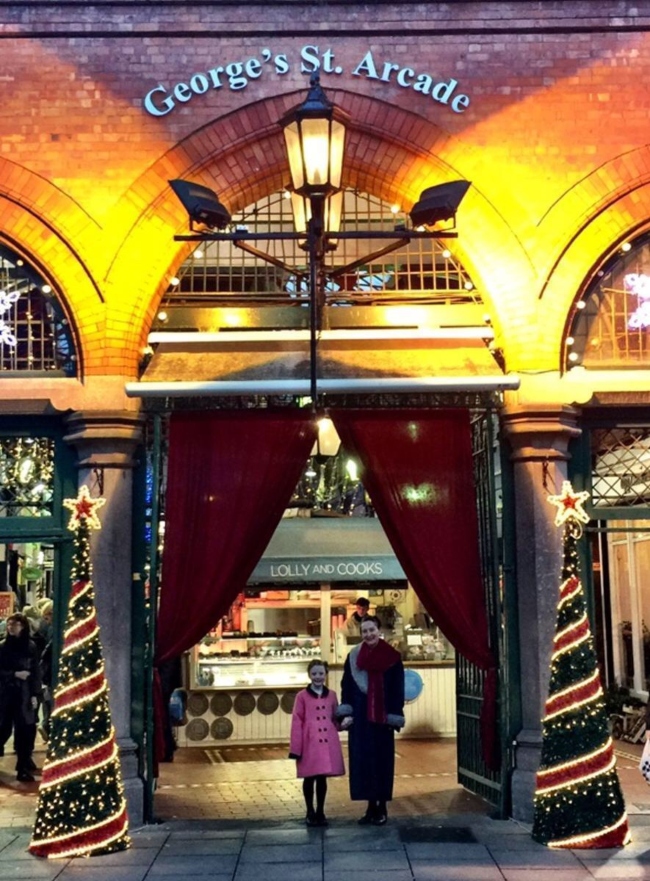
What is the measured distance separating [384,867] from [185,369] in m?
4.19

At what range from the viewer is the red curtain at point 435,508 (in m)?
8.60

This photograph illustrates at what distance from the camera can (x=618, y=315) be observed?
910 centimetres

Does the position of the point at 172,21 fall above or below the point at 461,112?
above

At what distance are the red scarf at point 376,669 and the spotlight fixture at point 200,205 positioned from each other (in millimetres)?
3661

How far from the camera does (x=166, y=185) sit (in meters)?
8.85

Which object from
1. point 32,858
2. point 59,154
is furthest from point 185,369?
point 32,858

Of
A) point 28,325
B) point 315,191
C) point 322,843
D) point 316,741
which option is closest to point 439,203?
point 315,191

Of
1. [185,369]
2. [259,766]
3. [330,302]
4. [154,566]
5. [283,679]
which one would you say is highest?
[330,302]

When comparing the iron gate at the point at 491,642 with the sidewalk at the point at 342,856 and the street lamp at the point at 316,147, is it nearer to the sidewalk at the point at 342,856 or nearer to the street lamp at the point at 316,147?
the sidewalk at the point at 342,856

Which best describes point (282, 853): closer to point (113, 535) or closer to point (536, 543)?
point (113, 535)

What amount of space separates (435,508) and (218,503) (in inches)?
72.0

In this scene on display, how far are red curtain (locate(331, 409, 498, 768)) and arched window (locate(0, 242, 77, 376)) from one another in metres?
2.49

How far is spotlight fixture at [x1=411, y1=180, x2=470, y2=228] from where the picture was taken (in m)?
7.25

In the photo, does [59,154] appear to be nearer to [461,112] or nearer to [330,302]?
[330,302]
